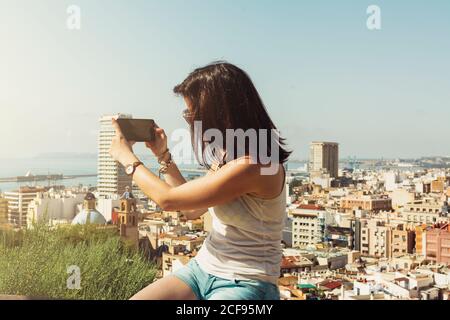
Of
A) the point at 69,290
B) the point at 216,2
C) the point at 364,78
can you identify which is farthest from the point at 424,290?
the point at 69,290

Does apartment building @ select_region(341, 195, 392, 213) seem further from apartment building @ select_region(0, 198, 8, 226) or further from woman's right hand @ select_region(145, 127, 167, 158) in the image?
woman's right hand @ select_region(145, 127, 167, 158)

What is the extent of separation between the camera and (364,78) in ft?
11.4

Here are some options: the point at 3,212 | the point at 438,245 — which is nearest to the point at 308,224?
the point at 438,245

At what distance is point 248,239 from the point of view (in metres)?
0.70

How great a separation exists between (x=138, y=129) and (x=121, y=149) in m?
0.07

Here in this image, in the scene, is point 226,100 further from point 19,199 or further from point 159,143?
point 19,199

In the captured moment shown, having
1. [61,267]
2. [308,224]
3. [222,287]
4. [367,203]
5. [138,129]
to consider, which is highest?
[138,129]

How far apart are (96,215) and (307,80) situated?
1.74 metres

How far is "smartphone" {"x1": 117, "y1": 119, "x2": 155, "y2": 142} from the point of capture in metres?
0.79

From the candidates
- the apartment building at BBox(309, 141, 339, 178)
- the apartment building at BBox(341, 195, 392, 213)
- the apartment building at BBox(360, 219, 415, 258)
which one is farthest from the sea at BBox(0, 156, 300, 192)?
the apartment building at BBox(341, 195, 392, 213)

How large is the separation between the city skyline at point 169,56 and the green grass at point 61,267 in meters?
0.41

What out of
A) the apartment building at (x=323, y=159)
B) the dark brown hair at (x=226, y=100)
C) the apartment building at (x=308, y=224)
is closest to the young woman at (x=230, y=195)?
the dark brown hair at (x=226, y=100)

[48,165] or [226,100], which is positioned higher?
[226,100]
